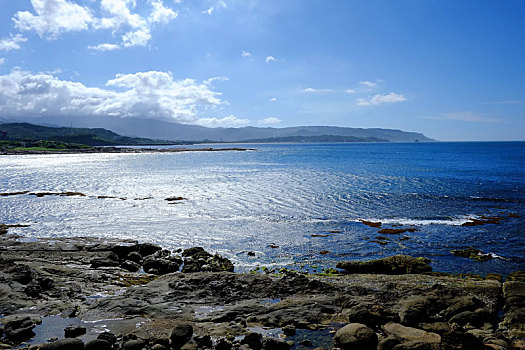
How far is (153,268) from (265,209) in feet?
70.5

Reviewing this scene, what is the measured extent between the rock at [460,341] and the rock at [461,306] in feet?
9.75

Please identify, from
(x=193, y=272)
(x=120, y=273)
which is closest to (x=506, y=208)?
(x=193, y=272)

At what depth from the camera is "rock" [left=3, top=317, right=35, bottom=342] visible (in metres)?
14.6

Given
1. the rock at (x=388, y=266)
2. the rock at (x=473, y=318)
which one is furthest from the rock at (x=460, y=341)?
the rock at (x=388, y=266)

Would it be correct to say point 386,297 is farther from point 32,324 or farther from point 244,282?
point 32,324

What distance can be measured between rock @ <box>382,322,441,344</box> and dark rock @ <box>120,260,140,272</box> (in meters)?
17.9

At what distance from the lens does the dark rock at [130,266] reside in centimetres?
2523

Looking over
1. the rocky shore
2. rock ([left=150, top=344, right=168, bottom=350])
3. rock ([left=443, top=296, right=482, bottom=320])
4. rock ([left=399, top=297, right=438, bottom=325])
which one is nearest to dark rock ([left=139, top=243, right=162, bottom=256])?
the rocky shore

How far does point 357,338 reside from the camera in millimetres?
Result: 13625

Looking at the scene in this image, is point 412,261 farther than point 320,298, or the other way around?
point 412,261

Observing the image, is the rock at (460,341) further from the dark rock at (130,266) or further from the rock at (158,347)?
the dark rock at (130,266)

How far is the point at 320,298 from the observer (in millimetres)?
18438

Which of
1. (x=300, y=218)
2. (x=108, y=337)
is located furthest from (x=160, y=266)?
(x=300, y=218)

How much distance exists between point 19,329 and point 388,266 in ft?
71.2
